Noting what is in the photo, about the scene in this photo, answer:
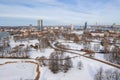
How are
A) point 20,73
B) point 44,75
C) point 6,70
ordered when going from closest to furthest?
point 44,75 < point 20,73 < point 6,70

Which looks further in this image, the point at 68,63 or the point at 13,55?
the point at 13,55

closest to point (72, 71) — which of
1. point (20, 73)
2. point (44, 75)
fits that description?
point (44, 75)

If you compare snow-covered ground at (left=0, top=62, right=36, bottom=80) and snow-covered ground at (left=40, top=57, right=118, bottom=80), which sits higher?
snow-covered ground at (left=40, top=57, right=118, bottom=80)

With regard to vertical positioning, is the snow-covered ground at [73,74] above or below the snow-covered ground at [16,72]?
above

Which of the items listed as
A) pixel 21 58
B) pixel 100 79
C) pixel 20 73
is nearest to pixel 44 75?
pixel 20 73

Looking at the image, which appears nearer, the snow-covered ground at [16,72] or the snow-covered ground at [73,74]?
the snow-covered ground at [73,74]

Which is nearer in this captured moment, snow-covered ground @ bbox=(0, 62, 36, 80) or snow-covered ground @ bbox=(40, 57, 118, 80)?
snow-covered ground @ bbox=(40, 57, 118, 80)

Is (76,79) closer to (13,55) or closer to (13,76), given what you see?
(13,76)

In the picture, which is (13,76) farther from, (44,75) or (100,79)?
(100,79)

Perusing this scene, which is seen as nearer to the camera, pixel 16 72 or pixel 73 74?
pixel 73 74

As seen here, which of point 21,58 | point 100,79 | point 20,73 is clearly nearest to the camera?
point 100,79
